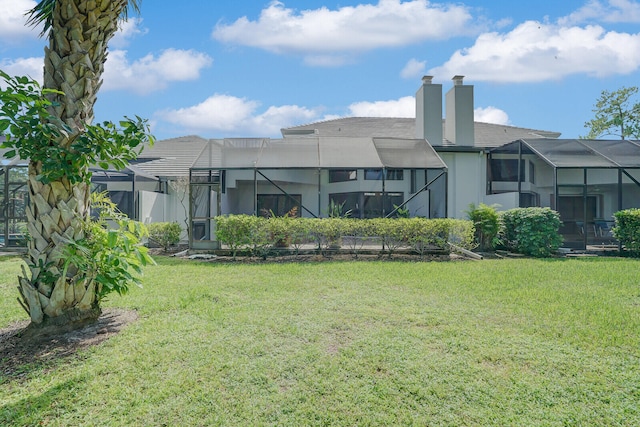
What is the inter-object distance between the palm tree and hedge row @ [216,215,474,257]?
607 centimetres

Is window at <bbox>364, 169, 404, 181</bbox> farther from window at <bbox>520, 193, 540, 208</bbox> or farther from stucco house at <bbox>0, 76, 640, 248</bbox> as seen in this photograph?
window at <bbox>520, 193, 540, 208</bbox>

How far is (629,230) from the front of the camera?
11.2 meters

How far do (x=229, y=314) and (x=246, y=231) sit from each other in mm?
5439

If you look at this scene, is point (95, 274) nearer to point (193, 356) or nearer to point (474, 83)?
point (193, 356)

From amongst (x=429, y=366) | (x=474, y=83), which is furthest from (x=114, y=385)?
(x=474, y=83)

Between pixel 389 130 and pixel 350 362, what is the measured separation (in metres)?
18.0

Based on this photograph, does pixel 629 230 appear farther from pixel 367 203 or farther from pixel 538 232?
pixel 367 203

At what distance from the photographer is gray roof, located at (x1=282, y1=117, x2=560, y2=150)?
18672 mm

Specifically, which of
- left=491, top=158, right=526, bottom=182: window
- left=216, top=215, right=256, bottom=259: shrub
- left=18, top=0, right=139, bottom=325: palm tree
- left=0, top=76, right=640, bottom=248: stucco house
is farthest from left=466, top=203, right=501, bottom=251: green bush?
left=18, top=0, right=139, bottom=325: palm tree

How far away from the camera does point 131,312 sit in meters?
5.05

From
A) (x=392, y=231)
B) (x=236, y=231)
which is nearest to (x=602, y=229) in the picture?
(x=392, y=231)

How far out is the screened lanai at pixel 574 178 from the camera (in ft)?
42.3

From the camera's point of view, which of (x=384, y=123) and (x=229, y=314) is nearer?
(x=229, y=314)

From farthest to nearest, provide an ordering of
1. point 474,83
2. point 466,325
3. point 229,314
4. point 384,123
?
point 384,123 → point 474,83 → point 229,314 → point 466,325
